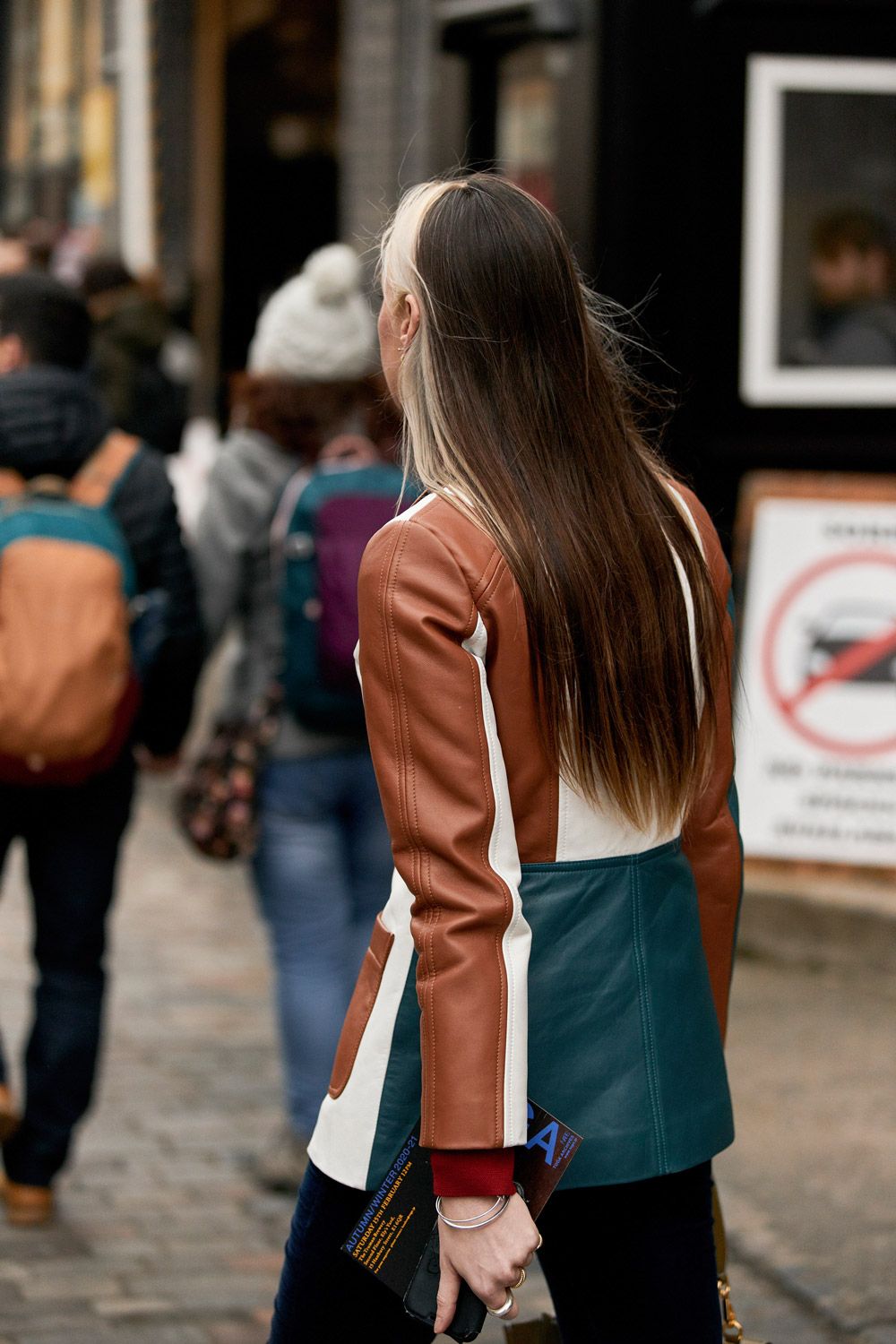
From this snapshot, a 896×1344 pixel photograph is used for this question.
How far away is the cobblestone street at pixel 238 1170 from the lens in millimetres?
3916

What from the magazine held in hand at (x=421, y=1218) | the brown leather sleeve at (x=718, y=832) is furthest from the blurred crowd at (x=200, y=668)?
the magazine held in hand at (x=421, y=1218)

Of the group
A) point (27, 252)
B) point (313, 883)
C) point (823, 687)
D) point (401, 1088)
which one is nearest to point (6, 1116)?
point (313, 883)

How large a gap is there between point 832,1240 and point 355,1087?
2274 mm

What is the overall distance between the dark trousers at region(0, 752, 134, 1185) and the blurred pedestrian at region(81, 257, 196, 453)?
165 inches

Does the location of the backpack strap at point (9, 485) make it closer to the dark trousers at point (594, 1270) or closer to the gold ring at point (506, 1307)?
the dark trousers at point (594, 1270)

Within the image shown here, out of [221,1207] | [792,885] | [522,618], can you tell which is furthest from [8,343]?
[792,885]

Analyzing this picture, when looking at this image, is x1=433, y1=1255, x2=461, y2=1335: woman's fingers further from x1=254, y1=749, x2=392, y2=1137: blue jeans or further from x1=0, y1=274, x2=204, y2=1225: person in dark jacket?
x1=254, y1=749, x2=392, y2=1137: blue jeans

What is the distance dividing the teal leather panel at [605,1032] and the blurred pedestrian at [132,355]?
6.32 m

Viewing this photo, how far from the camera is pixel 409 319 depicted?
2.24 m

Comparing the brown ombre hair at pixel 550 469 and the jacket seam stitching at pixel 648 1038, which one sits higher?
the brown ombre hair at pixel 550 469

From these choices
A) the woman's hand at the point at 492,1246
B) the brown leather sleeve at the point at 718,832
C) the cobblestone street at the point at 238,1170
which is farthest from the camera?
the cobblestone street at the point at 238,1170

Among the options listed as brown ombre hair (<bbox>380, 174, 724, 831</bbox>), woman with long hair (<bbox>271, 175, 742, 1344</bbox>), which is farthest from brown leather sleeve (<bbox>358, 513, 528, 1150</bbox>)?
brown ombre hair (<bbox>380, 174, 724, 831</bbox>)

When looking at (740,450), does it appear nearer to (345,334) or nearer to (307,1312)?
(345,334)

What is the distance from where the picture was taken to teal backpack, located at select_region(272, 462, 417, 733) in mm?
4383
